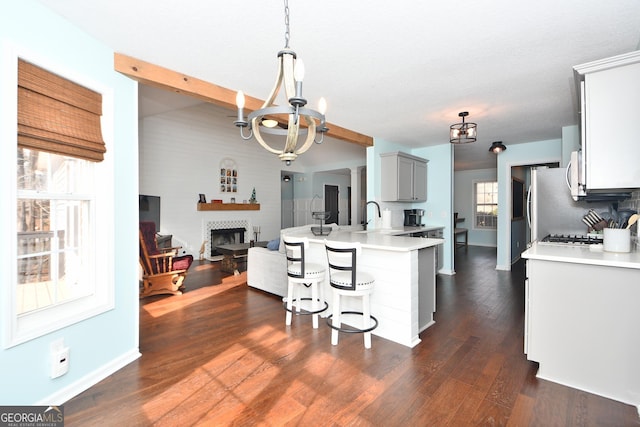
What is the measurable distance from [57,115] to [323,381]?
255cm

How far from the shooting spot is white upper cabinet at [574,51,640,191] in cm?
200

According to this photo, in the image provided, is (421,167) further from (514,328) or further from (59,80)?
(59,80)

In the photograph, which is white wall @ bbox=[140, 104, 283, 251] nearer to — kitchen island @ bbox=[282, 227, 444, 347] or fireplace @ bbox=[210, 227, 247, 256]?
fireplace @ bbox=[210, 227, 247, 256]

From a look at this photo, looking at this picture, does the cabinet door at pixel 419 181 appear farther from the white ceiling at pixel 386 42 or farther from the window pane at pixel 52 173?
the window pane at pixel 52 173

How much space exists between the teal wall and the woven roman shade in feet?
0.32

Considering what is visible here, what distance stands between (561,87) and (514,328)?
2529 mm

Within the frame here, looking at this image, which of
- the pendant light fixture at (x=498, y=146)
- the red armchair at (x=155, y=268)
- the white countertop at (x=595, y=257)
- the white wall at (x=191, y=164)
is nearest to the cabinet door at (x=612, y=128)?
the white countertop at (x=595, y=257)

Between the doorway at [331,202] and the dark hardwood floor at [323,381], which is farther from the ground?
the doorway at [331,202]

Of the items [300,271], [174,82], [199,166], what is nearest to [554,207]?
[300,271]

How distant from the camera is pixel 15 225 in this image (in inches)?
66.2

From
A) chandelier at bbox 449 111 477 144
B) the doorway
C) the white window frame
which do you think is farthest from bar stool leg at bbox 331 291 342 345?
the doorway

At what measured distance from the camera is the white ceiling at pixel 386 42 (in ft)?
5.95

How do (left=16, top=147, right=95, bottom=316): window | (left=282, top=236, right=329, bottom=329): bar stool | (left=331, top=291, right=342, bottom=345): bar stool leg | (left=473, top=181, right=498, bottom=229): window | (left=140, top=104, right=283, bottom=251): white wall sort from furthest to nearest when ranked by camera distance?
(left=473, top=181, right=498, bottom=229): window < (left=140, top=104, right=283, bottom=251): white wall < (left=282, top=236, right=329, bottom=329): bar stool < (left=331, top=291, right=342, bottom=345): bar stool leg < (left=16, top=147, right=95, bottom=316): window

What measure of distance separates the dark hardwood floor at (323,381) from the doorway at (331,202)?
6783mm
